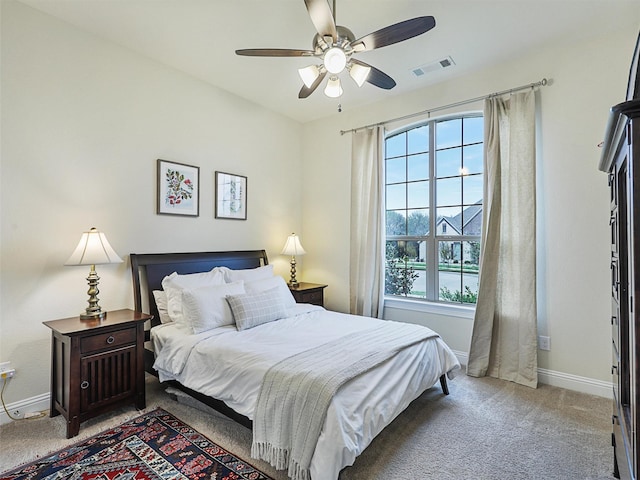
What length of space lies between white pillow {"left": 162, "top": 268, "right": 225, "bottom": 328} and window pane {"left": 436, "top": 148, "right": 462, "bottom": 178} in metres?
2.67

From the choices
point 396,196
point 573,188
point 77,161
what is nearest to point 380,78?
point 396,196

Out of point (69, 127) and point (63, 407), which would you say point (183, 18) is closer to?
point (69, 127)

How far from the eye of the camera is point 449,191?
3.77 m

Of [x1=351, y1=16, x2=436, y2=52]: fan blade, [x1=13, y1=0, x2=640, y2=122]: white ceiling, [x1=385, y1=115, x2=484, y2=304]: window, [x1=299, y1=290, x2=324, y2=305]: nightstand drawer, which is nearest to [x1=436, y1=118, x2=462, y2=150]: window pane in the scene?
[x1=385, y1=115, x2=484, y2=304]: window

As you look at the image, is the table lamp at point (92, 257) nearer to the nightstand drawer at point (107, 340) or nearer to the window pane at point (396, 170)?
the nightstand drawer at point (107, 340)

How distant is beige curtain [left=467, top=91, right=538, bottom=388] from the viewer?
3070mm

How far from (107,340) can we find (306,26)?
2.84 metres

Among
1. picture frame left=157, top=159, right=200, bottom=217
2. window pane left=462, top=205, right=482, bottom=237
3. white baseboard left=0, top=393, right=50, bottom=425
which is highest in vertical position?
picture frame left=157, top=159, right=200, bottom=217

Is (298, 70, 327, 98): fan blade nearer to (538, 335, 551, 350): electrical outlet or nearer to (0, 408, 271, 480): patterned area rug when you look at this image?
(0, 408, 271, 480): patterned area rug

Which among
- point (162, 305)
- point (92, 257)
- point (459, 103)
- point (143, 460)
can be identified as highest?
point (459, 103)

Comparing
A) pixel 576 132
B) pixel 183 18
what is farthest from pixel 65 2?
pixel 576 132

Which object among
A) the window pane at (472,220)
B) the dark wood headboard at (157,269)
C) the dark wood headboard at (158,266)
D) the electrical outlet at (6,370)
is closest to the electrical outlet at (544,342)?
the window pane at (472,220)

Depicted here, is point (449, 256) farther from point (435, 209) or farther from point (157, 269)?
point (157, 269)

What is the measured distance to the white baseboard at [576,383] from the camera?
A: 2.81m
